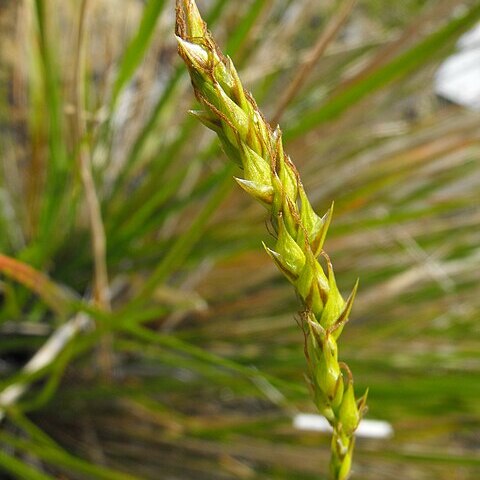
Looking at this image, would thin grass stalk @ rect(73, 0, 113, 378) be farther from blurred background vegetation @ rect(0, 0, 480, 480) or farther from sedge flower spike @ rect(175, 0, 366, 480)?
sedge flower spike @ rect(175, 0, 366, 480)

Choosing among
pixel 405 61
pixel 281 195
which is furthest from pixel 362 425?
pixel 281 195

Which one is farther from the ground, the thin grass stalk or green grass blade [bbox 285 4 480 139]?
green grass blade [bbox 285 4 480 139]

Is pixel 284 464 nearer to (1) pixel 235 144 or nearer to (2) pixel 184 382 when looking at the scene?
(2) pixel 184 382

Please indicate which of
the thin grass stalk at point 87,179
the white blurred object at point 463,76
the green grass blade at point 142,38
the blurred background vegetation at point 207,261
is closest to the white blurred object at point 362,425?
the blurred background vegetation at point 207,261

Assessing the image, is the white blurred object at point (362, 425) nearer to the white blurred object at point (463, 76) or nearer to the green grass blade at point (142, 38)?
the green grass blade at point (142, 38)

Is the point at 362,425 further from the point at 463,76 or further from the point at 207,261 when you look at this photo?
the point at 463,76

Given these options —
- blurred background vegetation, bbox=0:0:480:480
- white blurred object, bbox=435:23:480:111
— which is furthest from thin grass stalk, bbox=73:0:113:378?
white blurred object, bbox=435:23:480:111
